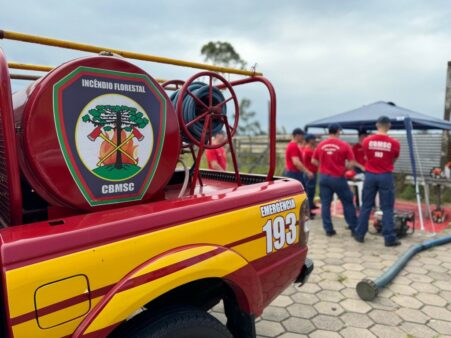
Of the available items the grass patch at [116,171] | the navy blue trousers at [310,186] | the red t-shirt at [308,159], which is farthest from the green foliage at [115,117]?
the navy blue trousers at [310,186]

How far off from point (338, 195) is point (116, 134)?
4.44 meters

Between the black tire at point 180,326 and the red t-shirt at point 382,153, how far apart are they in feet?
13.0

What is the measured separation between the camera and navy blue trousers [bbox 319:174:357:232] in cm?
525

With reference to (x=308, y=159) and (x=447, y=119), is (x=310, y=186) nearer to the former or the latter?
(x=308, y=159)

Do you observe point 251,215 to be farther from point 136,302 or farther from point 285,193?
point 136,302

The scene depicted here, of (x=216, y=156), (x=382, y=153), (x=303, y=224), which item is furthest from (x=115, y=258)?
(x=382, y=153)

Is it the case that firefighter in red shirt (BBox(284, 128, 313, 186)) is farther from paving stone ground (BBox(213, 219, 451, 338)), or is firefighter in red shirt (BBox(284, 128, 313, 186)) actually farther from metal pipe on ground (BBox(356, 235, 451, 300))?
metal pipe on ground (BBox(356, 235, 451, 300))

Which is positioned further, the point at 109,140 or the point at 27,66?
the point at 27,66

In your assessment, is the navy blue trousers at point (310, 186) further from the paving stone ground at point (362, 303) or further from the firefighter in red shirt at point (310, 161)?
the paving stone ground at point (362, 303)

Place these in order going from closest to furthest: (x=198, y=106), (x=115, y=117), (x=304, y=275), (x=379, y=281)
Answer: (x=115, y=117)
(x=198, y=106)
(x=304, y=275)
(x=379, y=281)

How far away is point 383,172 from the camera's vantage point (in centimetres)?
492

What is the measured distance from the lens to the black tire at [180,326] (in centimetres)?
143

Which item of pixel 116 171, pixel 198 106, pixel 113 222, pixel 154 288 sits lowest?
pixel 154 288

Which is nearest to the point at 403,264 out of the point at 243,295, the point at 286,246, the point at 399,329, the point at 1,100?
the point at 399,329
